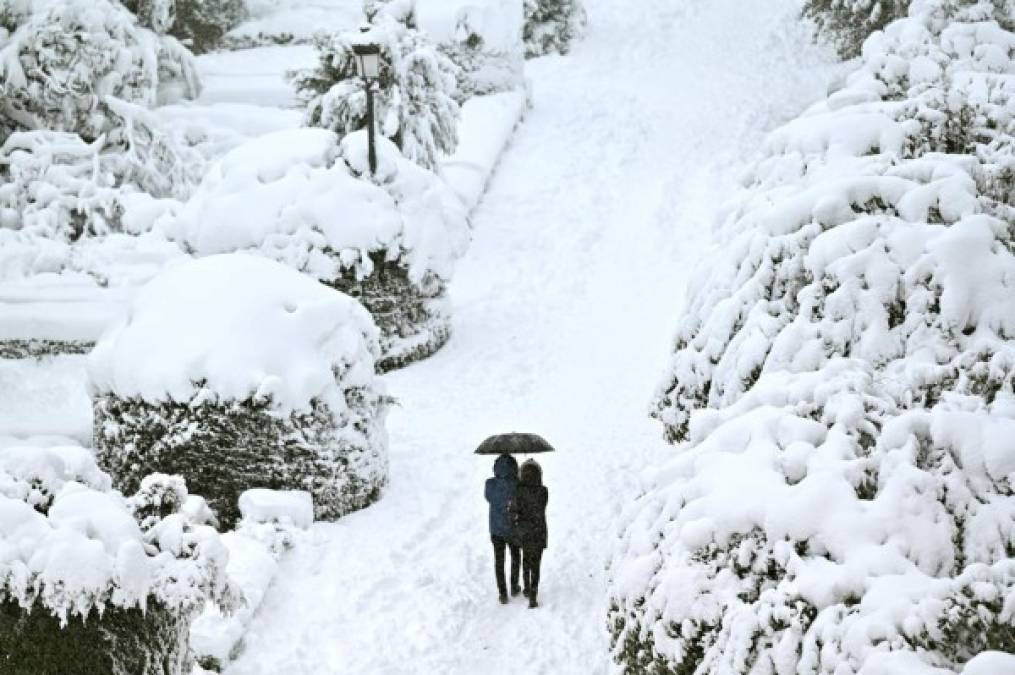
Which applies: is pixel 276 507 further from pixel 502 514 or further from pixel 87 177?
pixel 87 177

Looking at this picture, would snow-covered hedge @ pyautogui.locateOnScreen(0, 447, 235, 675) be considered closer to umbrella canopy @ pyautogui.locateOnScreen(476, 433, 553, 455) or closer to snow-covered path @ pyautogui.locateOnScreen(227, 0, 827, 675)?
snow-covered path @ pyautogui.locateOnScreen(227, 0, 827, 675)

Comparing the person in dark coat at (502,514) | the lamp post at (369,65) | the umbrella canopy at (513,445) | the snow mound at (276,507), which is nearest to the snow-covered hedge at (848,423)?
the umbrella canopy at (513,445)

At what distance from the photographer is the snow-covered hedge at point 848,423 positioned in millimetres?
4012

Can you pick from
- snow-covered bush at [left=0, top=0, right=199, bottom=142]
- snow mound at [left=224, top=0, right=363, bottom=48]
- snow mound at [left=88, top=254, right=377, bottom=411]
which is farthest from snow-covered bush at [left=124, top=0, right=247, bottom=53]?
snow mound at [left=88, top=254, right=377, bottom=411]

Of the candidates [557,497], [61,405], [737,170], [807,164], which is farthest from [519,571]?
[737,170]

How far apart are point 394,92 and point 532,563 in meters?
10.2

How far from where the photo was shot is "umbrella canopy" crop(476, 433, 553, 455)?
8.35 m

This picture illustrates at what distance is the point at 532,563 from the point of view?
806 centimetres

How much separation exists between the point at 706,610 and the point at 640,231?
46.9 ft

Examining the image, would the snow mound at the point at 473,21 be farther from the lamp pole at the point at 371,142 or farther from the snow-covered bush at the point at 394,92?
the lamp pole at the point at 371,142

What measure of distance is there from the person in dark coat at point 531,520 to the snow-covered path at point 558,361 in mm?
307

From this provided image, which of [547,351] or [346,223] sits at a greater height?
[346,223]

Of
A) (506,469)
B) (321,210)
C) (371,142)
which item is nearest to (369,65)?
(371,142)

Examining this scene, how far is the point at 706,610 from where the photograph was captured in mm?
4457
